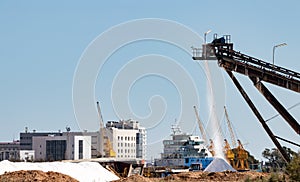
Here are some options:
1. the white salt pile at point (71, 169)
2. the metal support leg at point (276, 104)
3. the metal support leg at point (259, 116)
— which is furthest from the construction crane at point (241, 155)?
the metal support leg at point (276, 104)

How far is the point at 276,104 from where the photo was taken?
51062mm

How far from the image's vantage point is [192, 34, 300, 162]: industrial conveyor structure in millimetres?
50531

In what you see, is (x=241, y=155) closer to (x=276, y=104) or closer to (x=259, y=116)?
(x=259, y=116)

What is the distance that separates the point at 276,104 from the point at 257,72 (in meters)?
2.92

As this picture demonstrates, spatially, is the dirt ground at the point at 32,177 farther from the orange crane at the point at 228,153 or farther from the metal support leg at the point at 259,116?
the orange crane at the point at 228,153

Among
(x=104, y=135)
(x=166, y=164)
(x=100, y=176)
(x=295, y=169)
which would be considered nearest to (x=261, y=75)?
(x=295, y=169)

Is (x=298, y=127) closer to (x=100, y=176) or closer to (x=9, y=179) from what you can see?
(x=9, y=179)

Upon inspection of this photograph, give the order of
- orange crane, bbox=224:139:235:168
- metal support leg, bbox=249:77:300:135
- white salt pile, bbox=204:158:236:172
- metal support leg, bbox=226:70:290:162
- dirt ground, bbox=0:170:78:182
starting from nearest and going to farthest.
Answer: metal support leg, bbox=249:77:300:135, metal support leg, bbox=226:70:290:162, dirt ground, bbox=0:170:78:182, white salt pile, bbox=204:158:236:172, orange crane, bbox=224:139:235:168

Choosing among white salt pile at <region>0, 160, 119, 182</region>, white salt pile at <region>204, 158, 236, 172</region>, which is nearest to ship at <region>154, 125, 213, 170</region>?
white salt pile at <region>204, 158, 236, 172</region>

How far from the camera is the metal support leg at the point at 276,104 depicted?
50.3 metres

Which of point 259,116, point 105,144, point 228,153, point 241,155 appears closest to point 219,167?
point 259,116

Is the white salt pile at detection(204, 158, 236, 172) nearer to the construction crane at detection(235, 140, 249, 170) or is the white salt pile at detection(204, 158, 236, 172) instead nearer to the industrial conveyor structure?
the industrial conveyor structure

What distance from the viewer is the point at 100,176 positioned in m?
71.1

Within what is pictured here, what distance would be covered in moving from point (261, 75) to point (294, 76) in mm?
2592
